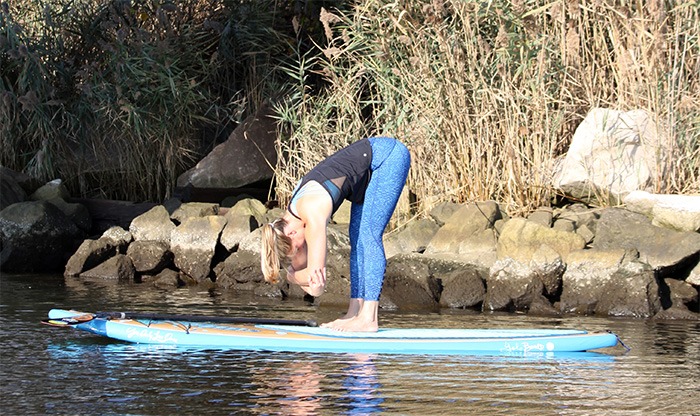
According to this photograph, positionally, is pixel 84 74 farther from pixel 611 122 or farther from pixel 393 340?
pixel 393 340

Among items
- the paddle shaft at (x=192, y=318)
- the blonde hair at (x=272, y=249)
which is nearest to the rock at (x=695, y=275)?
the paddle shaft at (x=192, y=318)

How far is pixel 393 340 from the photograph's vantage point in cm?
743

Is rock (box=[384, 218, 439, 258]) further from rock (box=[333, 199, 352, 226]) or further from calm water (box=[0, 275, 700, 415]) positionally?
calm water (box=[0, 275, 700, 415])

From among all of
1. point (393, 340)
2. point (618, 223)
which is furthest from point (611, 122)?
point (393, 340)

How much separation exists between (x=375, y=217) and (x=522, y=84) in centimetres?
440

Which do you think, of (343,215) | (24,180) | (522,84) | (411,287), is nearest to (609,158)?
(522,84)

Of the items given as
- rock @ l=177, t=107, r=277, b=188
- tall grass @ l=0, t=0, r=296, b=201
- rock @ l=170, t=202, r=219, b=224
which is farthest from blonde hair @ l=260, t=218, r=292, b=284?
tall grass @ l=0, t=0, r=296, b=201

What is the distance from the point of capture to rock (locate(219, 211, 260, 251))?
1214 centimetres

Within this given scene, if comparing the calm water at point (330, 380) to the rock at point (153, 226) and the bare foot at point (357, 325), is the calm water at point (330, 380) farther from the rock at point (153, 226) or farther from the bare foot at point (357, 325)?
the rock at point (153, 226)

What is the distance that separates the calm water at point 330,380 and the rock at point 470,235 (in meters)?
2.13

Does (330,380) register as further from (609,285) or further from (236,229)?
(236,229)

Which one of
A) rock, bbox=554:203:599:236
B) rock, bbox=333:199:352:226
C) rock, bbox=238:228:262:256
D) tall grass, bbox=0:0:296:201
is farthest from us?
tall grass, bbox=0:0:296:201

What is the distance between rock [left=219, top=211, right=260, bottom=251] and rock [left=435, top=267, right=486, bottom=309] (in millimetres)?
2684

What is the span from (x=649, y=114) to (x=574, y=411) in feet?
18.3
